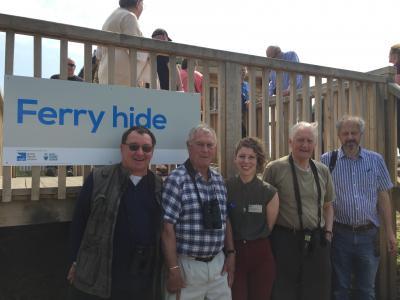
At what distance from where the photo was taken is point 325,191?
325 centimetres

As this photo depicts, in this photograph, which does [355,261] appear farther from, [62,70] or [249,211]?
[62,70]

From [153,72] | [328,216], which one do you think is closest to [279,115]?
[328,216]

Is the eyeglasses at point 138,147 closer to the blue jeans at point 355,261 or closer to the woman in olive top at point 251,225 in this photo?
the woman in olive top at point 251,225

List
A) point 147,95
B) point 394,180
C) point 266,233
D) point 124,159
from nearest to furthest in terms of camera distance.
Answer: point 124,159 → point 266,233 → point 147,95 → point 394,180

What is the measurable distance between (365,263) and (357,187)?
2.42 feet

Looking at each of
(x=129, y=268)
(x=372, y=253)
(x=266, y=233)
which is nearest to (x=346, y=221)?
(x=372, y=253)

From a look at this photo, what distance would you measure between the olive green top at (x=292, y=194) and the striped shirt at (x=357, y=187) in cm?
50

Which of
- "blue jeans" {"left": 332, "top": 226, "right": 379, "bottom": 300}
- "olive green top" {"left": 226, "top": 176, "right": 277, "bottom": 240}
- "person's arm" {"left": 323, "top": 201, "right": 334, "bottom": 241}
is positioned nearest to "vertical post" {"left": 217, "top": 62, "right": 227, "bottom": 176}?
"olive green top" {"left": 226, "top": 176, "right": 277, "bottom": 240}

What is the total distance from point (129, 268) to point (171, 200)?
52cm

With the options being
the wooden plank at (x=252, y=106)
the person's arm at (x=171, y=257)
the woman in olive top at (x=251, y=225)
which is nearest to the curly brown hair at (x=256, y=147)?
the woman in olive top at (x=251, y=225)

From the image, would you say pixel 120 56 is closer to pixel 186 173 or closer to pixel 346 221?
pixel 186 173

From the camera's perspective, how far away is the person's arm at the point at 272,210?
2.94 m

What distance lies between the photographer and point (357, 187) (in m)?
3.58

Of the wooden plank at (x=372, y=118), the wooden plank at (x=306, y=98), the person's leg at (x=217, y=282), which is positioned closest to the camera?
the person's leg at (x=217, y=282)
